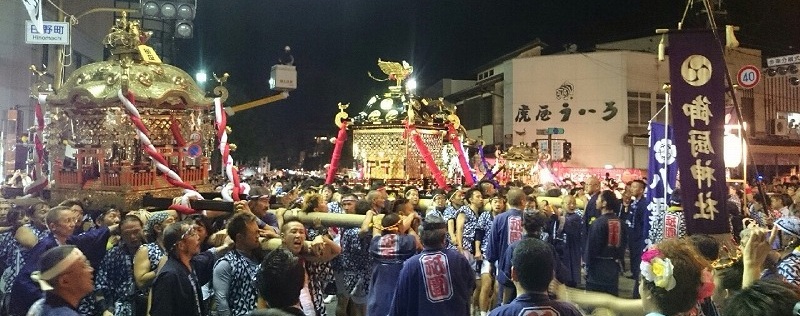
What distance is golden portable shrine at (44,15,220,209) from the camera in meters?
7.78

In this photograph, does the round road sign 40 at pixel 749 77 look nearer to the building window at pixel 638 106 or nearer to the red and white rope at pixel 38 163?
the building window at pixel 638 106

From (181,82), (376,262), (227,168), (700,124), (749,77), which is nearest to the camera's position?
(376,262)

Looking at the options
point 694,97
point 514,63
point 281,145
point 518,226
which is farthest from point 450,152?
point 281,145

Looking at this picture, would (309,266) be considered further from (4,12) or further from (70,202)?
(4,12)

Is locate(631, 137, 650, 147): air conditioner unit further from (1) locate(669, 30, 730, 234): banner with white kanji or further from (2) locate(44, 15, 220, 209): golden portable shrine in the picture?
(2) locate(44, 15, 220, 209): golden portable shrine

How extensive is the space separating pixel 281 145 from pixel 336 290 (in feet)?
113

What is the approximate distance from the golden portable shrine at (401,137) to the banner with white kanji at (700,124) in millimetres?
7464

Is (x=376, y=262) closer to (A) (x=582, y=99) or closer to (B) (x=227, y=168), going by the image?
(B) (x=227, y=168)

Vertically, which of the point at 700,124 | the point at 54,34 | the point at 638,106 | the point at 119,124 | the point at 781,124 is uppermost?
the point at 638,106

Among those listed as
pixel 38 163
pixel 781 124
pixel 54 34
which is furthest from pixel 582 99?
pixel 38 163

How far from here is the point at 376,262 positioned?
5.57 m

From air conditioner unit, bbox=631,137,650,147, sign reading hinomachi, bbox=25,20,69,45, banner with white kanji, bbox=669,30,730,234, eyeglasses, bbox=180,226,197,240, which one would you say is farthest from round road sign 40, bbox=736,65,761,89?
sign reading hinomachi, bbox=25,20,69,45

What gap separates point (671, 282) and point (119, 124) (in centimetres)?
750

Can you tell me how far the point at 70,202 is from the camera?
5914 millimetres
